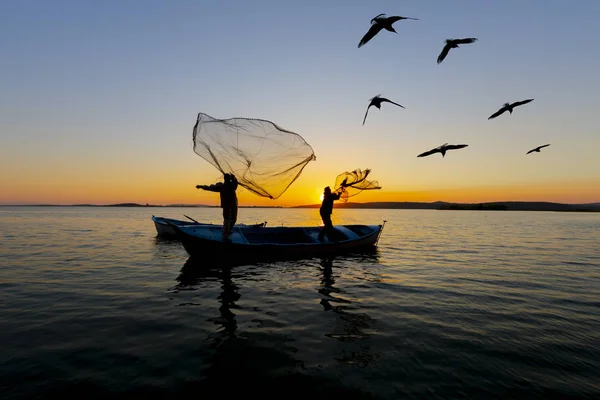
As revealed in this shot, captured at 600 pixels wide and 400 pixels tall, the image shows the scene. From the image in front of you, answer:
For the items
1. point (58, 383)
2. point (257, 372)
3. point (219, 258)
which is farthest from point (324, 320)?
point (219, 258)

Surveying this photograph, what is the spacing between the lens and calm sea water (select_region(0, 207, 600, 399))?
16.6ft

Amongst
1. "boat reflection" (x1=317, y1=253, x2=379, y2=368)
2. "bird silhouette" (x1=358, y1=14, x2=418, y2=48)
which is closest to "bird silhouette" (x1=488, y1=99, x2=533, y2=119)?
"bird silhouette" (x1=358, y1=14, x2=418, y2=48)

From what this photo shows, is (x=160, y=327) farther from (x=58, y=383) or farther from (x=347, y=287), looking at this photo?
(x=347, y=287)

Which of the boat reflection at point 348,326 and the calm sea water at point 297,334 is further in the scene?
the boat reflection at point 348,326

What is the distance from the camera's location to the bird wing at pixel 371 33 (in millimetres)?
9016

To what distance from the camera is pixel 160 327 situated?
736cm

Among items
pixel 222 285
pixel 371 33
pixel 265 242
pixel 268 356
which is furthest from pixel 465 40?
pixel 265 242

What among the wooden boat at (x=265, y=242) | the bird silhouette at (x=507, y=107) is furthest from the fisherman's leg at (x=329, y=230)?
the bird silhouette at (x=507, y=107)

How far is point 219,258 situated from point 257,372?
10.3m

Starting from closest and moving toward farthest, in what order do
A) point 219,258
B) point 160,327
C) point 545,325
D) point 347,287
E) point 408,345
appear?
point 408,345 → point 160,327 → point 545,325 → point 347,287 → point 219,258

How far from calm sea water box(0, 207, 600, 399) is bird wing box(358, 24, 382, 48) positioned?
732 centimetres

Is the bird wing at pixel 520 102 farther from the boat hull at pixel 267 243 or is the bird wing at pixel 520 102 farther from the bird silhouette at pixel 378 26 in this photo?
the boat hull at pixel 267 243

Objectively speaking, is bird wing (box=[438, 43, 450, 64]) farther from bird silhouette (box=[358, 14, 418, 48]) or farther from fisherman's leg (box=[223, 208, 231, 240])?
fisherman's leg (box=[223, 208, 231, 240])

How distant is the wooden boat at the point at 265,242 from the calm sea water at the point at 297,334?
1.54 m
